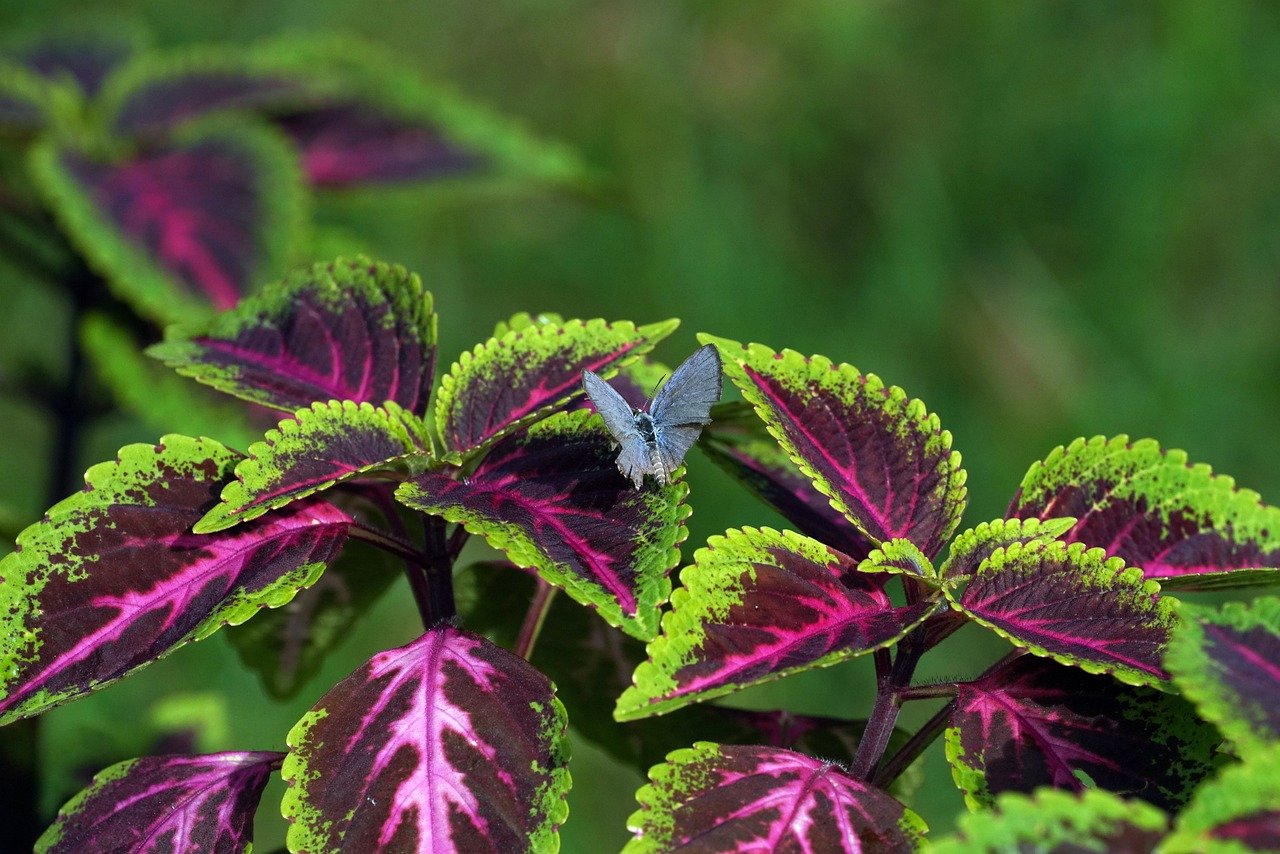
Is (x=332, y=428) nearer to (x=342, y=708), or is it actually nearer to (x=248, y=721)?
(x=342, y=708)

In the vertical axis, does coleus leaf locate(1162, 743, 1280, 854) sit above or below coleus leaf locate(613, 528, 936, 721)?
below

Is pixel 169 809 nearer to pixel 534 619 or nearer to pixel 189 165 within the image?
Answer: pixel 534 619

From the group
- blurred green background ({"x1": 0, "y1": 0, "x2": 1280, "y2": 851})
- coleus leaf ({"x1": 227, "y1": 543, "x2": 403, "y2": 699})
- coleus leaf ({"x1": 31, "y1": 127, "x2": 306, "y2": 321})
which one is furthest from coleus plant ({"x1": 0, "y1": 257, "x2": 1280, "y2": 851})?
blurred green background ({"x1": 0, "y1": 0, "x2": 1280, "y2": 851})

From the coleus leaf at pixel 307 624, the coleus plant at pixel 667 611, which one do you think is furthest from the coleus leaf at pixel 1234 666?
the coleus leaf at pixel 307 624

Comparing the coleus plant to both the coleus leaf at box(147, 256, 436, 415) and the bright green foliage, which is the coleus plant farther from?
the bright green foliage

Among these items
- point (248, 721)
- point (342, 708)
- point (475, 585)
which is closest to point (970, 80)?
point (248, 721)

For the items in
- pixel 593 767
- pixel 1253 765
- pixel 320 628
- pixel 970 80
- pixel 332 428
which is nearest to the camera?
pixel 1253 765

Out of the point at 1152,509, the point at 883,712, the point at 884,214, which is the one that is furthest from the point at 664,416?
the point at 884,214
